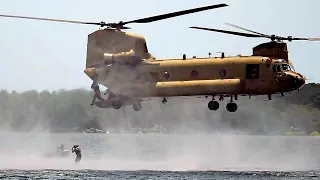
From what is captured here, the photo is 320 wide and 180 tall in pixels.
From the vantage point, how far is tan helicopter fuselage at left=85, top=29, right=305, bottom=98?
167ft

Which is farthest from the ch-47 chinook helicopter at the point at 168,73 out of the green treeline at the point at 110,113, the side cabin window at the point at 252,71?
the green treeline at the point at 110,113

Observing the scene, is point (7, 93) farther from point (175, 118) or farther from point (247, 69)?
point (247, 69)

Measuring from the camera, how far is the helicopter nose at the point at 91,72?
55694 millimetres

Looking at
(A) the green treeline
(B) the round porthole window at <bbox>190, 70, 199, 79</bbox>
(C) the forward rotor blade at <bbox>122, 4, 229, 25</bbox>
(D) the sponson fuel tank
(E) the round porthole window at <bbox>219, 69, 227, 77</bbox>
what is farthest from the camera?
(A) the green treeline

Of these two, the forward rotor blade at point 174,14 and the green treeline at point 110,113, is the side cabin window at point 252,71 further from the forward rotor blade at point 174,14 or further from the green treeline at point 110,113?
the green treeline at point 110,113

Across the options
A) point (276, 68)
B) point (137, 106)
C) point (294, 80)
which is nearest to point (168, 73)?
point (137, 106)

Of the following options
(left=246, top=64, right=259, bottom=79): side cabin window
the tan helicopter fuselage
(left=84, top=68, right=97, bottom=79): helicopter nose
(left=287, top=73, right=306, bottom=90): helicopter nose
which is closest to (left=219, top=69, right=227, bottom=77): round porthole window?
the tan helicopter fuselage

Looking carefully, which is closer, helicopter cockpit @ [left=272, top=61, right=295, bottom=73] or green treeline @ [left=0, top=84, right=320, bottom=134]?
helicopter cockpit @ [left=272, top=61, right=295, bottom=73]

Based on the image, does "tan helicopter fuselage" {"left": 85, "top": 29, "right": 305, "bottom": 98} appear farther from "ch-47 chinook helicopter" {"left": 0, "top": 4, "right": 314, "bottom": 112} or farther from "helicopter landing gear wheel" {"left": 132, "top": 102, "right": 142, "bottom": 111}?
"helicopter landing gear wheel" {"left": 132, "top": 102, "right": 142, "bottom": 111}

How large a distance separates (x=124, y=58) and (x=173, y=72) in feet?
12.5

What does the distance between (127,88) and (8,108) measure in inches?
1395

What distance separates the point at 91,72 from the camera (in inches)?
2210

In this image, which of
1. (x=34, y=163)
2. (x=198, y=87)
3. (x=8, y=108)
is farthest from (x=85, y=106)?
(x=198, y=87)

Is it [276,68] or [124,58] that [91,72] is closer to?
[124,58]
